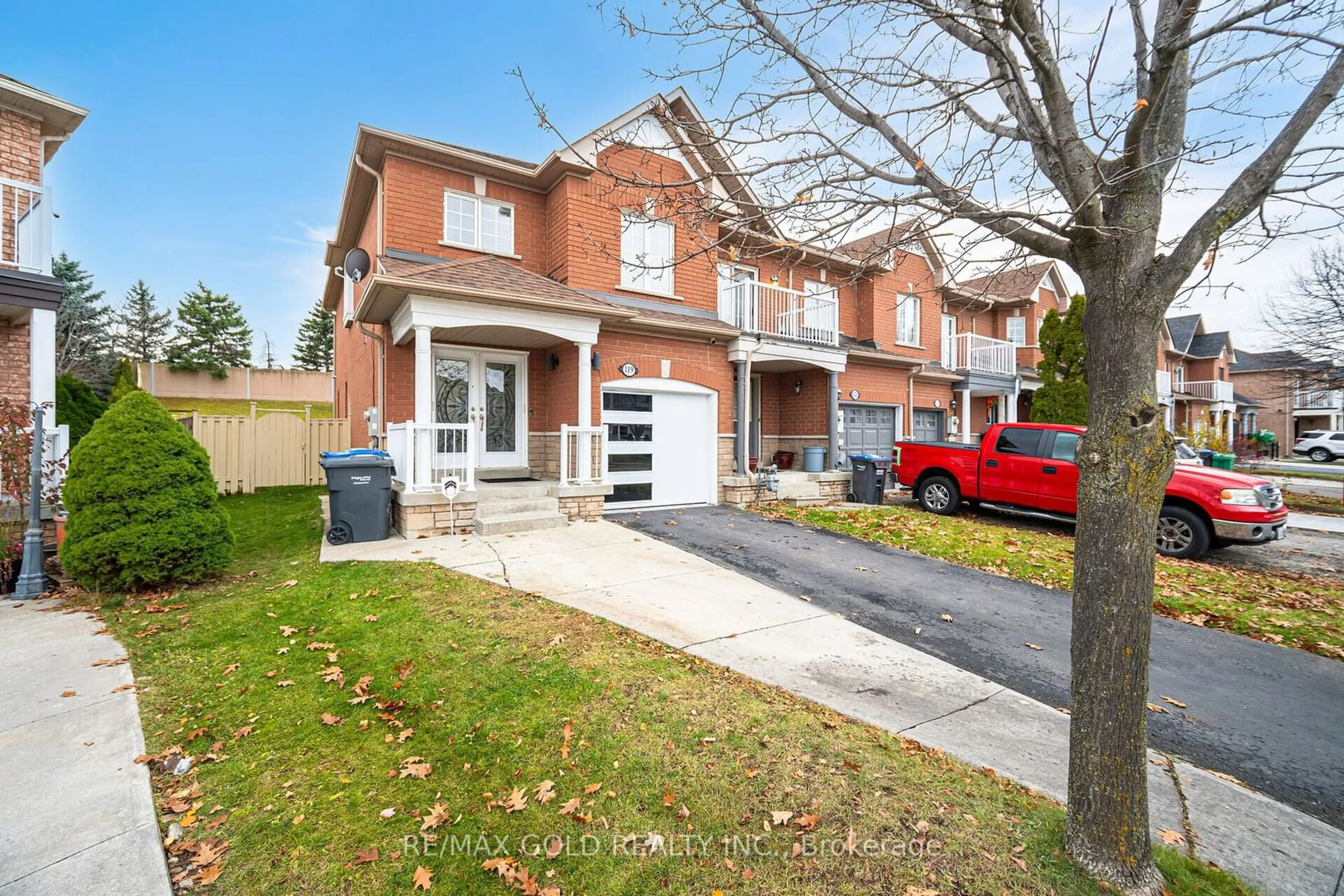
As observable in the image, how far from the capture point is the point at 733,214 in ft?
10.6

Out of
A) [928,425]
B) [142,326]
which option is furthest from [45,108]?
[142,326]

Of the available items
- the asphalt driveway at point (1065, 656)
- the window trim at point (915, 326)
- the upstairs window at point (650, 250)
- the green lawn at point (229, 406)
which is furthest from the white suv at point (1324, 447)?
the green lawn at point (229, 406)

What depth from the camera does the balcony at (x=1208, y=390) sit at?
2977 cm

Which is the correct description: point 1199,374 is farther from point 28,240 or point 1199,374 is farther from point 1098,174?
point 28,240

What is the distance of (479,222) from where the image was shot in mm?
10695

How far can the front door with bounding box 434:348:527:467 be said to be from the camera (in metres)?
10.3

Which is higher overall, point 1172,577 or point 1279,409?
point 1279,409

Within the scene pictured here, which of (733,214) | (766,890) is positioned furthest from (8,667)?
(733,214)

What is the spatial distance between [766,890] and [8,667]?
18.9ft

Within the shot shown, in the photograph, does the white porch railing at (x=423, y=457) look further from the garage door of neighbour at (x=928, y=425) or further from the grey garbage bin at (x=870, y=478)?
the garage door of neighbour at (x=928, y=425)

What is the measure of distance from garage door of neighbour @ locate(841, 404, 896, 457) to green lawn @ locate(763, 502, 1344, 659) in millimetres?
4468

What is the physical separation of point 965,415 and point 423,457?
16346mm

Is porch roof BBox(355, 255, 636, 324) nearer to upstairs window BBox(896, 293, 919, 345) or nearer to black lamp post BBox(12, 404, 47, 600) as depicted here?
black lamp post BBox(12, 404, 47, 600)

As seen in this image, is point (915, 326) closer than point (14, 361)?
No
